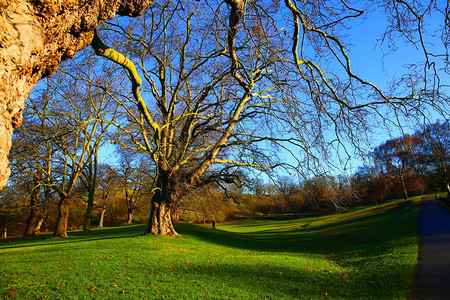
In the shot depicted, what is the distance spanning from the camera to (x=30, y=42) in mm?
2105

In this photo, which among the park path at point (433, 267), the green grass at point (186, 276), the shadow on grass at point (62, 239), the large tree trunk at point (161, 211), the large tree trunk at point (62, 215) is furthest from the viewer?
the large tree trunk at point (62, 215)

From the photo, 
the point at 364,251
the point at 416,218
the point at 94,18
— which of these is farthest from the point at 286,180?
the point at 416,218

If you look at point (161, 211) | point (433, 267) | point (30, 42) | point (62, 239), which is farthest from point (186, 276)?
point (62, 239)

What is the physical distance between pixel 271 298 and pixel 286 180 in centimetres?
344

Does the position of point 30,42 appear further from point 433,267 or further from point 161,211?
point 161,211

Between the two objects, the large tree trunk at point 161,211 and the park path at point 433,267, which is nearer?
the park path at point 433,267

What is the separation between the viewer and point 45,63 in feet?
8.21

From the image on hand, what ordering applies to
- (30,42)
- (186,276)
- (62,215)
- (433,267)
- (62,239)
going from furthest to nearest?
(62,215), (62,239), (433,267), (186,276), (30,42)

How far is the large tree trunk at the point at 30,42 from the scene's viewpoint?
1926mm

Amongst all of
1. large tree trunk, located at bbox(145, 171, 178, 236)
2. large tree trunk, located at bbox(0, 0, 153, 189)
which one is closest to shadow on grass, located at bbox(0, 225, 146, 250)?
large tree trunk, located at bbox(145, 171, 178, 236)

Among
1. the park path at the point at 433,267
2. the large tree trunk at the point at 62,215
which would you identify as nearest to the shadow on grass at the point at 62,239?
the large tree trunk at the point at 62,215

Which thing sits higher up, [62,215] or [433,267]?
[62,215]

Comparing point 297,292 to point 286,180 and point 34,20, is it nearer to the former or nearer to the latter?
point 286,180

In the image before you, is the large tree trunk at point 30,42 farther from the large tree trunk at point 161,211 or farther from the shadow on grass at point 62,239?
the shadow on grass at point 62,239
